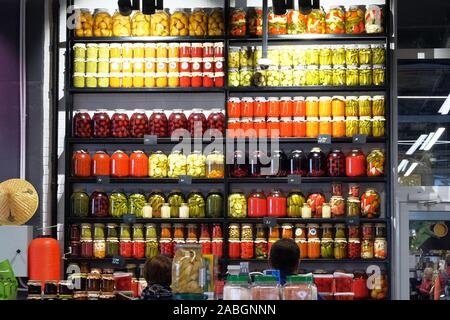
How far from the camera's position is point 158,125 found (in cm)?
731

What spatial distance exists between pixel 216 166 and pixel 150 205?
64 cm

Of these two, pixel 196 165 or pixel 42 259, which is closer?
pixel 42 259

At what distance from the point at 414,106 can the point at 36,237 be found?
330cm

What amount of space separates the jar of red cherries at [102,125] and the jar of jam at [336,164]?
184cm

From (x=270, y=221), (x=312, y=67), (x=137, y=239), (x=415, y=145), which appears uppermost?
(x=312, y=67)

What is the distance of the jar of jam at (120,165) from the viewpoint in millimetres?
7340

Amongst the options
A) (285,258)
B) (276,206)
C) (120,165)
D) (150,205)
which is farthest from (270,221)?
(285,258)

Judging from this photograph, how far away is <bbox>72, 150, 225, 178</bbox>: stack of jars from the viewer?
7.27 meters

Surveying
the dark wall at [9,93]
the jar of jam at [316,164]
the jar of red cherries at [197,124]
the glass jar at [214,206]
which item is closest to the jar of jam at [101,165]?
the dark wall at [9,93]

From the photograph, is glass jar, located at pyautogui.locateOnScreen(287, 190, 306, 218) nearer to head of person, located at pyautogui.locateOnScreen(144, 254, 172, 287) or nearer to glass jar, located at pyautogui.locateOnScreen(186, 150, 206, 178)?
glass jar, located at pyautogui.locateOnScreen(186, 150, 206, 178)

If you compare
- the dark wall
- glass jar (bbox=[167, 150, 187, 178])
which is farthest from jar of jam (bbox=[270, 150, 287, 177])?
the dark wall

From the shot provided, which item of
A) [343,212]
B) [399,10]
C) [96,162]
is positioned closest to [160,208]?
[96,162]

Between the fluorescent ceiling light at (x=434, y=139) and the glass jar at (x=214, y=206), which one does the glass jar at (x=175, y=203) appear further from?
the fluorescent ceiling light at (x=434, y=139)

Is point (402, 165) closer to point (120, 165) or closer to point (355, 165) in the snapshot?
point (355, 165)
